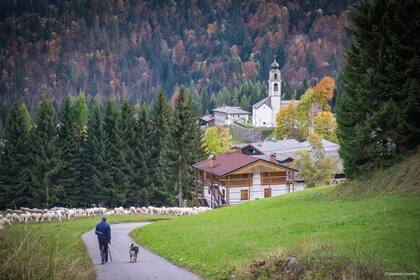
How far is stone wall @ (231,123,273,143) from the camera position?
375ft

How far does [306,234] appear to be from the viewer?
18.1m

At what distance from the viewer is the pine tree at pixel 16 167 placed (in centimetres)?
5700

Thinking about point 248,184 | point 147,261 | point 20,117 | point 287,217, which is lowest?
point 147,261

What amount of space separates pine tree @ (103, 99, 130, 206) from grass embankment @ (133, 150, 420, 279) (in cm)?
2904

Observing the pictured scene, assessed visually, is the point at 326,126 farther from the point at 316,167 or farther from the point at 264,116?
the point at 264,116

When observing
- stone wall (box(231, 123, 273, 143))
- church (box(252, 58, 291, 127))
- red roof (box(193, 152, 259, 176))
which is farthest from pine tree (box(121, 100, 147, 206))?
church (box(252, 58, 291, 127))

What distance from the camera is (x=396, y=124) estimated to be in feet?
83.5

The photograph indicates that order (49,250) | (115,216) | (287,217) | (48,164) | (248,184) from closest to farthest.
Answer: (49,250) → (287,217) → (115,216) → (248,184) → (48,164)

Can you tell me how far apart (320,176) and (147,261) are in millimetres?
38619

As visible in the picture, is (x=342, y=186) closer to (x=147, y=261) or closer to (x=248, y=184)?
(x=147, y=261)

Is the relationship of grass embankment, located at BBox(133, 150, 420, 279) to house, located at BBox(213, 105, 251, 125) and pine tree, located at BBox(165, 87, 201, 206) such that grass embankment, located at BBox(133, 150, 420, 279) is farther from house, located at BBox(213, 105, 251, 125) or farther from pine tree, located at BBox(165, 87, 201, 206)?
house, located at BBox(213, 105, 251, 125)

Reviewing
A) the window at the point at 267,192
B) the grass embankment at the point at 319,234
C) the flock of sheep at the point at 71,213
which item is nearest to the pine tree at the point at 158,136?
the window at the point at 267,192

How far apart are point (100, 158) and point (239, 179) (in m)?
16.4

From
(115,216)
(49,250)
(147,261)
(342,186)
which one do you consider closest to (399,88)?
(342,186)
